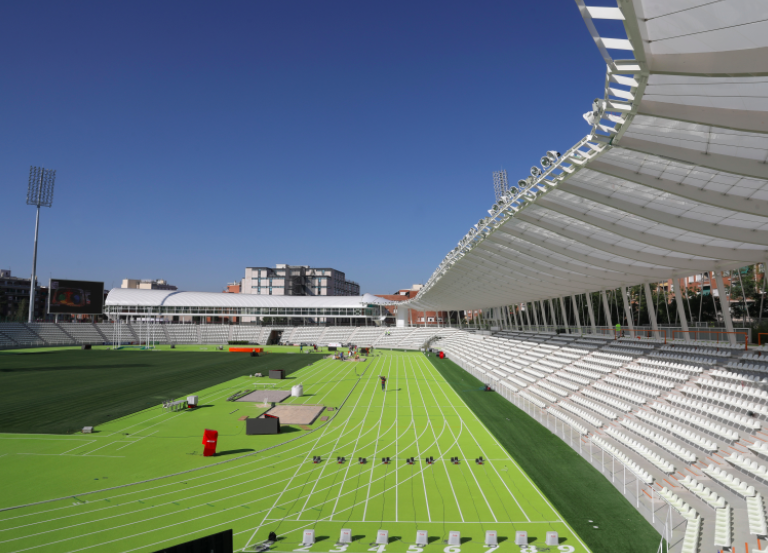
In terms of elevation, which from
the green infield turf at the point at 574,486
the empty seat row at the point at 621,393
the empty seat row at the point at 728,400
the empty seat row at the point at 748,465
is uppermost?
the empty seat row at the point at 728,400

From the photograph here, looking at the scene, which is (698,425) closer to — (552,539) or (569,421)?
(569,421)

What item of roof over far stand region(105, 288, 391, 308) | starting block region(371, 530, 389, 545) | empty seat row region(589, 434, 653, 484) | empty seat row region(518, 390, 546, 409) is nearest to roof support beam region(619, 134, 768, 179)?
empty seat row region(589, 434, 653, 484)

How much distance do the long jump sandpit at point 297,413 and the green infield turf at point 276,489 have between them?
1.21 metres

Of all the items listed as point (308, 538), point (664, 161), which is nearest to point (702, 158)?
point (664, 161)

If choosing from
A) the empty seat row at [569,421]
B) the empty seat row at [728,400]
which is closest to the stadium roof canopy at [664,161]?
the empty seat row at [728,400]

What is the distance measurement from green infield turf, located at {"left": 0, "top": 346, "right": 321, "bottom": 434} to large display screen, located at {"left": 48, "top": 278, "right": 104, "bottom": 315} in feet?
46.1

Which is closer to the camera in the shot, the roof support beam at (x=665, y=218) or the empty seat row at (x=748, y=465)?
the empty seat row at (x=748, y=465)

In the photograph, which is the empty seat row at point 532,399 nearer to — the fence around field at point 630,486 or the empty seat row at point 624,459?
the fence around field at point 630,486

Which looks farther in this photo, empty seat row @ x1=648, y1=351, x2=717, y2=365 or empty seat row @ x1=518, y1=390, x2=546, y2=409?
empty seat row @ x1=518, y1=390, x2=546, y2=409

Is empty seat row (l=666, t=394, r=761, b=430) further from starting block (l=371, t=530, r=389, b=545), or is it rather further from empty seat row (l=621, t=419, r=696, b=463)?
starting block (l=371, t=530, r=389, b=545)

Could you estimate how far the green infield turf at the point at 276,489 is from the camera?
938 cm

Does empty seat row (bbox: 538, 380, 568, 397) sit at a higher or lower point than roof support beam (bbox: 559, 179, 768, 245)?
lower

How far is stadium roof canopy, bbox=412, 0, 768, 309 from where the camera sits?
19.0 ft

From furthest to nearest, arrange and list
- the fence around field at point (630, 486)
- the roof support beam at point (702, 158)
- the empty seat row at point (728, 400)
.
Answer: the empty seat row at point (728, 400), the fence around field at point (630, 486), the roof support beam at point (702, 158)
